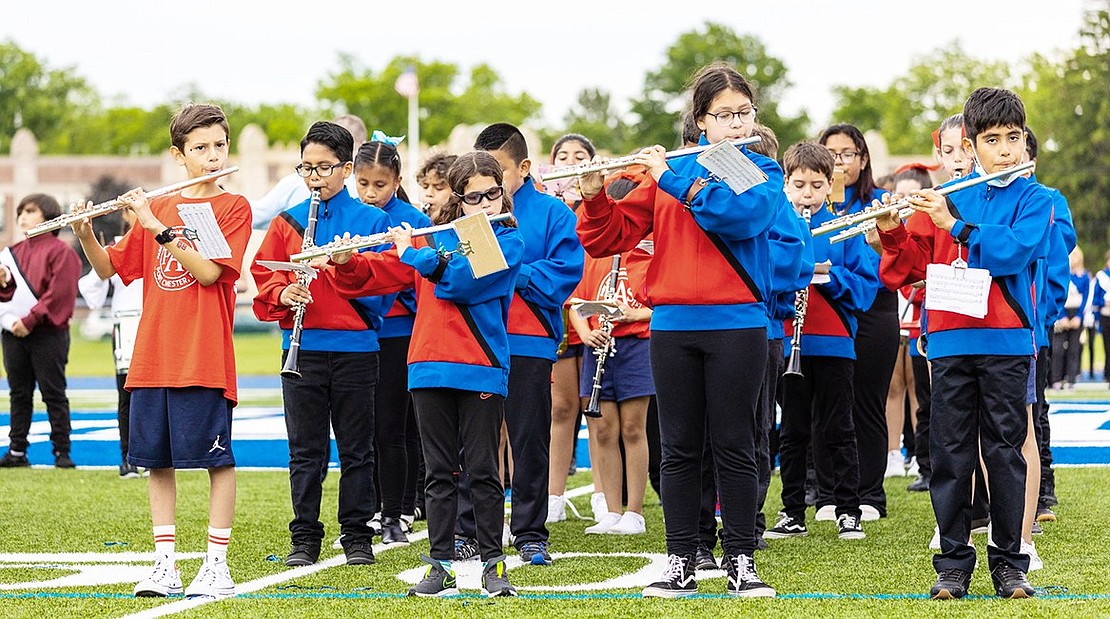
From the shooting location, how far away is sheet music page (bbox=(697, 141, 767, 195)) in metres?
5.73

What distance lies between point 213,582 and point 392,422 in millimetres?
1952

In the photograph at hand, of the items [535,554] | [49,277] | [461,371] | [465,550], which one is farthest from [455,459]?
[49,277]

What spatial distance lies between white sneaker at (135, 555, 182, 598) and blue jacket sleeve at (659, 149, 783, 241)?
2603mm

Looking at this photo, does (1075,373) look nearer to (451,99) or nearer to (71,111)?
(451,99)

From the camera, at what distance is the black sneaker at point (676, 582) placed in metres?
6.02

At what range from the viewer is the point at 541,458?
24.2 feet

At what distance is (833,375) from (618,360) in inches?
47.8

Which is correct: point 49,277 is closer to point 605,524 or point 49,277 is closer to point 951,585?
point 605,524

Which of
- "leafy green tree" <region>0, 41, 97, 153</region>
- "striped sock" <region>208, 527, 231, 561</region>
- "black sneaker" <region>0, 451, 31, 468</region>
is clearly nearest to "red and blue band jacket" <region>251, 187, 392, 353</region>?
"striped sock" <region>208, 527, 231, 561</region>

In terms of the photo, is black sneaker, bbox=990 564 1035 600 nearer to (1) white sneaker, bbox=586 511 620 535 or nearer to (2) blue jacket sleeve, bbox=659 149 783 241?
(2) blue jacket sleeve, bbox=659 149 783 241

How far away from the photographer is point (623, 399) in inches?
333

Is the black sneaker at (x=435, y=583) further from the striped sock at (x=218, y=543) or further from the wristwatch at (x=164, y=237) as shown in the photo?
the wristwatch at (x=164, y=237)

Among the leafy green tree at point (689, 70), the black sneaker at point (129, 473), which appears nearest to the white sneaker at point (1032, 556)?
the black sneaker at point (129, 473)

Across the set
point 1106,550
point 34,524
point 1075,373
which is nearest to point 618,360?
→ point 1106,550
